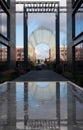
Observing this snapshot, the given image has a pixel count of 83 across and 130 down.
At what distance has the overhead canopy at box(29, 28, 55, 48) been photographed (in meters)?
120

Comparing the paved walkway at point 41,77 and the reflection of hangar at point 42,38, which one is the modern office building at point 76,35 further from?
the reflection of hangar at point 42,38

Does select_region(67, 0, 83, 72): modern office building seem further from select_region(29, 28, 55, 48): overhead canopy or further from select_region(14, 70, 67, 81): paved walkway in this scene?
select_region(29, 28, 55, 48): overhead canopy

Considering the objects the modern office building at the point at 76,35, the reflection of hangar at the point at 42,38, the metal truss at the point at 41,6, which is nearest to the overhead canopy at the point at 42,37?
the reflection of hangar at the point at 42,38

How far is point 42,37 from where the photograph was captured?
4946 inches

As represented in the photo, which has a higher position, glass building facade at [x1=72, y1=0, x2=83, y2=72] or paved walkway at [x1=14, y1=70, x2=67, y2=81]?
glass building facade at [x1=72, y1=0, x2=83, y2=72]

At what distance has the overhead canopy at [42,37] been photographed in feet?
393

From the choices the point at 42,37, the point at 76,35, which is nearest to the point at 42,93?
the point at 76,35

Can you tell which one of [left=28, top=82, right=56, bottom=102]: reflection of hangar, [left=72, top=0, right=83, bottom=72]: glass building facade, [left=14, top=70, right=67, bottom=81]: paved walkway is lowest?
[left=14, top=70, right=67, bottom=81]: paved walkway

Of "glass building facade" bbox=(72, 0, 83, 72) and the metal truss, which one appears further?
the metal truss

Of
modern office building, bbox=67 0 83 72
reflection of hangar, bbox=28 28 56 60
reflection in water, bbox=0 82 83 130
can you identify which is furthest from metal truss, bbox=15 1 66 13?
reflection in water, bbox=0 82 83 130

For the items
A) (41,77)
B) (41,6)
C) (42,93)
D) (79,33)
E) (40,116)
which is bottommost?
(41,77)

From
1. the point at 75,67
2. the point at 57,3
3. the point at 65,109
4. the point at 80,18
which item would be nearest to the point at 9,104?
the point at 65,109

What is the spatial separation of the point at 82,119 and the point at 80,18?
3802cm

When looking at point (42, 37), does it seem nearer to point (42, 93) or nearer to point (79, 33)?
point (79, 33)
